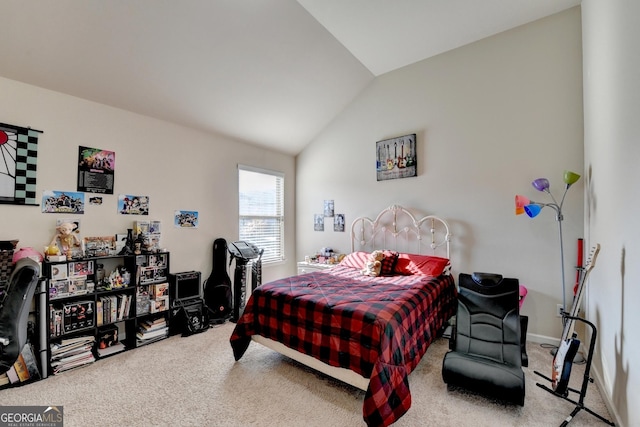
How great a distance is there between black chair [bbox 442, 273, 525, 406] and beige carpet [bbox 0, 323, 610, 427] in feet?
0.54

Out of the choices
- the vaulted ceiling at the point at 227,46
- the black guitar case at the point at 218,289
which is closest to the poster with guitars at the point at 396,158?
the vaulted ceiling at the point at 227,46

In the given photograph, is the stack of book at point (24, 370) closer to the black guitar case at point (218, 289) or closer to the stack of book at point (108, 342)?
the stack of book at point (108, 342)

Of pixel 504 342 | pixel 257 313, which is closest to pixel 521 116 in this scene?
pixel 504 342

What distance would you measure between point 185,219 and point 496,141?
3.99m

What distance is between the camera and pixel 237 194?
14.0 ft

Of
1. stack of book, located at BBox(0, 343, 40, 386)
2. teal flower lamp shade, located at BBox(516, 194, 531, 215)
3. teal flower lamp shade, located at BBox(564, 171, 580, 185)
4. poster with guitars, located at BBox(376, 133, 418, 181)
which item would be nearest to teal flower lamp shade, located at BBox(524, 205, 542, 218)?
teal flower lamp shade, located at BBox(516, 194, 531, 215)

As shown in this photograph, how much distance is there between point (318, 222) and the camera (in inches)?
193

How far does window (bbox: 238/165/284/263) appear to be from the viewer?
4.44m

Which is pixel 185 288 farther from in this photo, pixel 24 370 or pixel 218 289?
pixel 24 370

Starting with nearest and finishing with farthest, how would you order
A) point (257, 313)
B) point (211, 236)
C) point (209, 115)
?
point (257, 313)
point (209, 115)
point (211, 236)

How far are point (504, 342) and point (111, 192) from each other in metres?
4.07

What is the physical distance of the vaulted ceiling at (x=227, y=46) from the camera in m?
2.31

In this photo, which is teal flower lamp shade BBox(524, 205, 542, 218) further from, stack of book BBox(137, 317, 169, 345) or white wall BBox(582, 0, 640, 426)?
stack of book BBox(137, 317, 169, 345)

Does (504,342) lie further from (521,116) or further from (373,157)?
(373,157)
